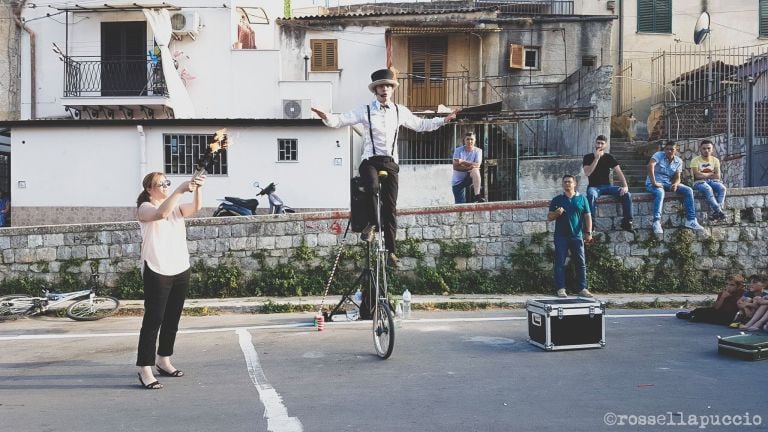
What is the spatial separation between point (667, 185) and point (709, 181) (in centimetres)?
78

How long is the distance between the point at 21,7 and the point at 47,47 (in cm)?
161

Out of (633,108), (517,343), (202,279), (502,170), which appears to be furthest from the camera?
(633,108)

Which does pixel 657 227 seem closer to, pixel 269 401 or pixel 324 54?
pixel 269 401

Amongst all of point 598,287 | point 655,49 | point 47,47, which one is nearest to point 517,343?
point 598,287

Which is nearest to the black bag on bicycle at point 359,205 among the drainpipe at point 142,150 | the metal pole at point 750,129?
the metal pole at point 750,129

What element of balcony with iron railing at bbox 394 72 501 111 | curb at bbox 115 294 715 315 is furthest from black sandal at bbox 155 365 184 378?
balcony with iron railing at bbox 394 72 501 111

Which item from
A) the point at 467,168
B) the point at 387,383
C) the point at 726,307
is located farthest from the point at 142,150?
the point at 726,307

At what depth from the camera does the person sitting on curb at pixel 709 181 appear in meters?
12.5

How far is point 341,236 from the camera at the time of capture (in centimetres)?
1249

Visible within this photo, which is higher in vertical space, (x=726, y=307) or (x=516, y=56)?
(x=516, y=56)

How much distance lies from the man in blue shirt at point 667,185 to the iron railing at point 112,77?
1648 cm

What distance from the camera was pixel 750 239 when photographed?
1268 centimetres

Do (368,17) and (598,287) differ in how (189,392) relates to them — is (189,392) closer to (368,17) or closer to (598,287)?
(598,287)

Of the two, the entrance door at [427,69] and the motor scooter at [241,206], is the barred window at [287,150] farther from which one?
the entrance door at [427,69]
